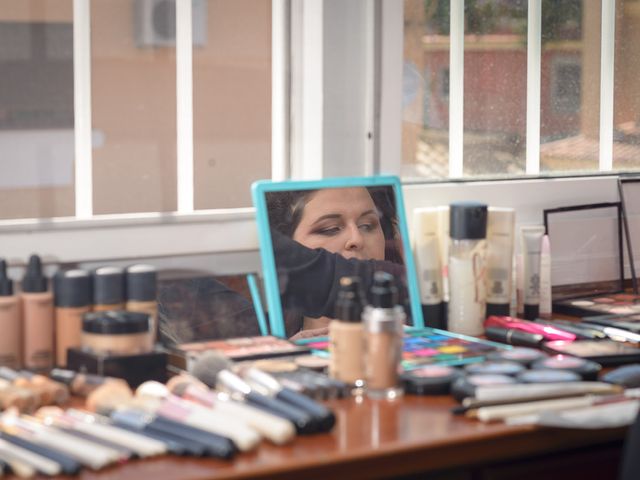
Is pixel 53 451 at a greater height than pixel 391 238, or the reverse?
pixel 391 238

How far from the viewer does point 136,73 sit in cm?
187

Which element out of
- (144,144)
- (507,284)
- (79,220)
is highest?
(144,144)

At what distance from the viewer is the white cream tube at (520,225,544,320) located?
2031 mm

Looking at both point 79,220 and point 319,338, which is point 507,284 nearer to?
point 319,338

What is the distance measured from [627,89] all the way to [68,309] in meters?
1.37

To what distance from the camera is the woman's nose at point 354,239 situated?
1910 mm

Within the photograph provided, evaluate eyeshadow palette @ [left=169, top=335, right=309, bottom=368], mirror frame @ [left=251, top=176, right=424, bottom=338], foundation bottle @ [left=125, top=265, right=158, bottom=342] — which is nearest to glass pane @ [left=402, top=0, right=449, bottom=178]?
mirror frame @ [left=251, top=176, right=424, bottom=338]

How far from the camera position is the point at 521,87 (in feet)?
7.55

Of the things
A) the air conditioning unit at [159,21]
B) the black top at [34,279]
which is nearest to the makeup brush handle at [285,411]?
the black top at [34,279]

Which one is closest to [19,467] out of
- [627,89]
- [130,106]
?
[130,106]

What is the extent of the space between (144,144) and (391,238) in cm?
44

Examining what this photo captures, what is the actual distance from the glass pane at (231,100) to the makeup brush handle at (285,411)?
63 centimetres

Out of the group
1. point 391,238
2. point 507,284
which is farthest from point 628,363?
point 391,238

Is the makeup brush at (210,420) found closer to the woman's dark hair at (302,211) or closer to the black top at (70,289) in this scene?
the black top at (70,289)
